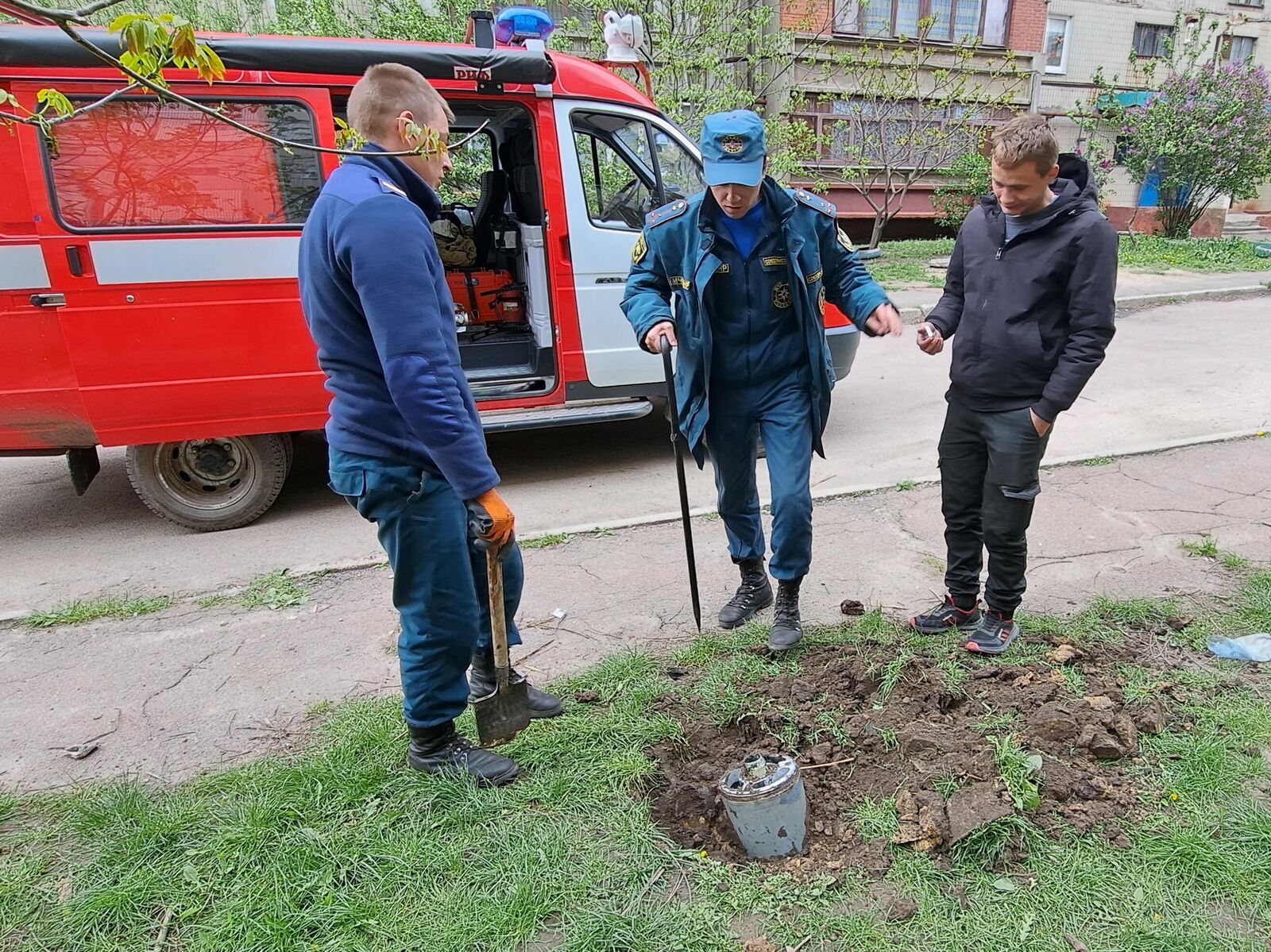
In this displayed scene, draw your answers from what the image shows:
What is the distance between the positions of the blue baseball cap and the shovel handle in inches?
63.1

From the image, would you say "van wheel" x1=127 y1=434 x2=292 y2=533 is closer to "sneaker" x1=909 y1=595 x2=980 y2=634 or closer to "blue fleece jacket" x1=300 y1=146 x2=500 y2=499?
"blue fleece jacket" x1=300 y1=146 x2=500 y2=499

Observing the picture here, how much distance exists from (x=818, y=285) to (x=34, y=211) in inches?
162

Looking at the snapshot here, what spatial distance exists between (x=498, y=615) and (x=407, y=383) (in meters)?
0.82

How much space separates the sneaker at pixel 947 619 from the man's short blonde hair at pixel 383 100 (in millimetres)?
2713

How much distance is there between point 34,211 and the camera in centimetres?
438

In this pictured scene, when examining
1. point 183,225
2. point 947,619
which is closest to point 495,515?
point 947,619

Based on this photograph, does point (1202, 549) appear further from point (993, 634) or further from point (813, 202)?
point (813, 202)

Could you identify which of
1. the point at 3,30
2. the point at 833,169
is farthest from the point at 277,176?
the point at 833,169

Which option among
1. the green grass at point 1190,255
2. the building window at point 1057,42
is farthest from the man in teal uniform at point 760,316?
the building window at point 1057,42

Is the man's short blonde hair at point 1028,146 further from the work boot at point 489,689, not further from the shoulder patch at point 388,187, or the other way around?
the work boot at point 489,689

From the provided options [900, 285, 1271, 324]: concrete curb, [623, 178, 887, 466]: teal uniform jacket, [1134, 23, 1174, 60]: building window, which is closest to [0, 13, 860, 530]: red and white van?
[623, 178, 887, 466]: teal uniform jacket

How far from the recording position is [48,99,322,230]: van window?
443cm

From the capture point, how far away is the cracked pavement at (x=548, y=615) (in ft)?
10.2

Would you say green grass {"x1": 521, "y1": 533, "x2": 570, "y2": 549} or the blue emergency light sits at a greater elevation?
the blue emergency light
